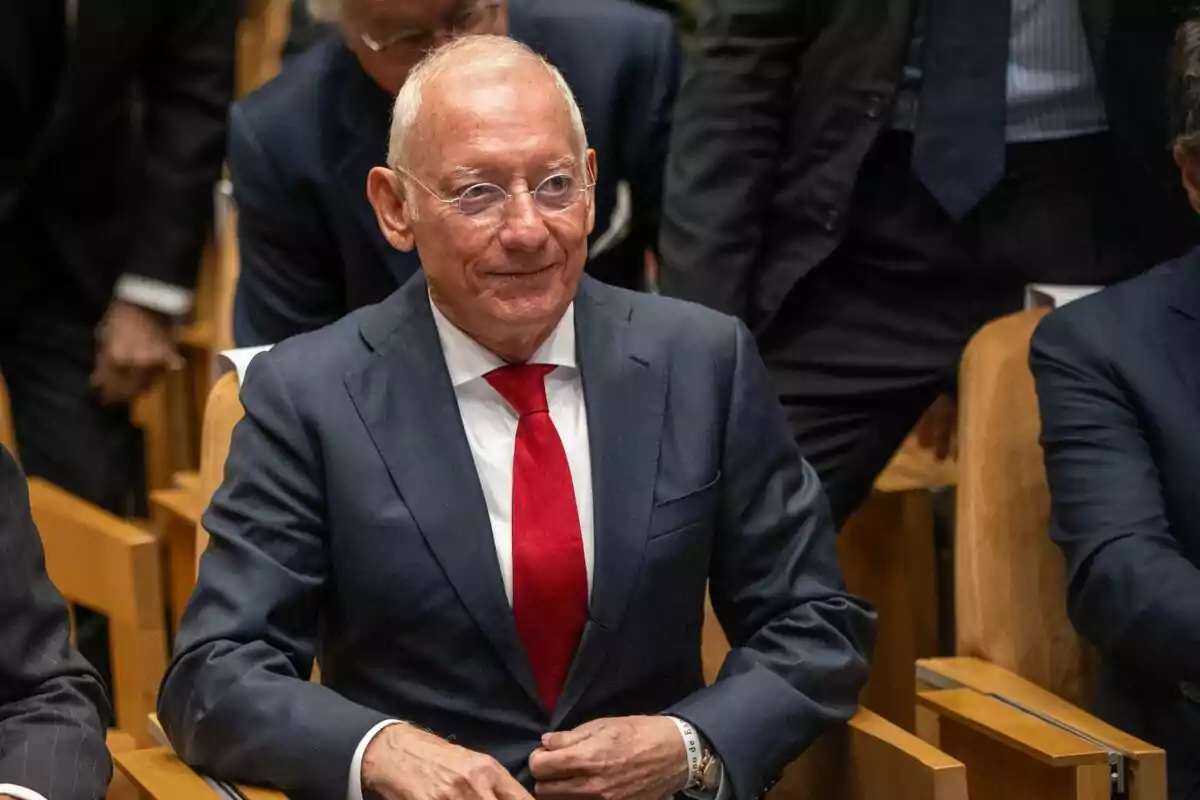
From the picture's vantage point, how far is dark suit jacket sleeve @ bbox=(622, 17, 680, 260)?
2.53m

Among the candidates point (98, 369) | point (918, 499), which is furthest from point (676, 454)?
point (98, 369)

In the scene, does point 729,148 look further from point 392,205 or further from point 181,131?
point 181,131

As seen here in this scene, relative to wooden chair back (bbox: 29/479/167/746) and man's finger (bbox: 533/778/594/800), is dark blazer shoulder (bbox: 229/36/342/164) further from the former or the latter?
man's finger (bbox: 533/778/594/800)

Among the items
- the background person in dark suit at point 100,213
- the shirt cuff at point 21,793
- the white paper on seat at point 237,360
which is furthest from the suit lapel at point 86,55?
the shirt cuff at point 21,793

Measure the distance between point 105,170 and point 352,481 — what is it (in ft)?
4.36

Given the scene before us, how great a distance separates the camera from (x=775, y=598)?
204 centimetres

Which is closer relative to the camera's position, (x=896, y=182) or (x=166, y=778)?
(x=166, y=778)

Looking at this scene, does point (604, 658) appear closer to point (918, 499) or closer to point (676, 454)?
point (676, 454)

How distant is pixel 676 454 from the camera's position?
6.61ft

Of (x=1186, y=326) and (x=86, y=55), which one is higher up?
(x=86, y=55)

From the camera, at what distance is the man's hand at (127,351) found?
3.01 m

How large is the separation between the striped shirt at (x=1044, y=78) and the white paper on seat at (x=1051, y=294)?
7.3 inches

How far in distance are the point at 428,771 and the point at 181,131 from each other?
1551 mm

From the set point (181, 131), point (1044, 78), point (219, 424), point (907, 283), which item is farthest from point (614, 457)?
point (181, 131)
